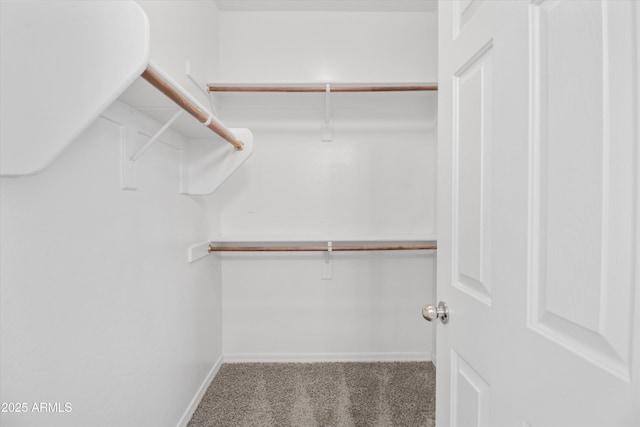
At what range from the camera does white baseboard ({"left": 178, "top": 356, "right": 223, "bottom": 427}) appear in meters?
1.56

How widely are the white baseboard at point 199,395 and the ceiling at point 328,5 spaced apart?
225cm

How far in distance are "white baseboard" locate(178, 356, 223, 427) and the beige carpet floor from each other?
0.09ft

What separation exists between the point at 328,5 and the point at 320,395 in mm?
2328

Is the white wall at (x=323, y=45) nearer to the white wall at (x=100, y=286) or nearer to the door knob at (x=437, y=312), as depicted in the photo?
the white wall at (x=100, y=286)

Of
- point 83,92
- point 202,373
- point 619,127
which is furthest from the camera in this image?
point 202,373

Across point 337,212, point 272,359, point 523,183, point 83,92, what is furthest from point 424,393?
point 83,92

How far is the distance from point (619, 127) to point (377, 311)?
6.54ft

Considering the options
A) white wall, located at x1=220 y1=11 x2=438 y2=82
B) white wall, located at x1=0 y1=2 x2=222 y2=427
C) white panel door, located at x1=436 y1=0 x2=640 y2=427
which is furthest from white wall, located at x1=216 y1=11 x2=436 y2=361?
white panel door, located at x1=436 y1=0 x2=640 y2=427

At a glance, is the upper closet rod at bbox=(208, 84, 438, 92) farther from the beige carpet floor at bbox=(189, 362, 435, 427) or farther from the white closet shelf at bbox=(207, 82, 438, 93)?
→ the beige carpet floor at bbox=(189, 362, 435, 427)

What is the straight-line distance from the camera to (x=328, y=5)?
81.7 inches

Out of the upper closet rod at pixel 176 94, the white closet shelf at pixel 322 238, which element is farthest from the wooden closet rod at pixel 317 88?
the white closet shelf at pixel 322 238

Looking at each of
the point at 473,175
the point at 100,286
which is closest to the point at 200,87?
the point at 100,286

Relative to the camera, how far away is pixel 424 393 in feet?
5.99

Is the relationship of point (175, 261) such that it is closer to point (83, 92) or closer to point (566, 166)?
point (83, 92)
